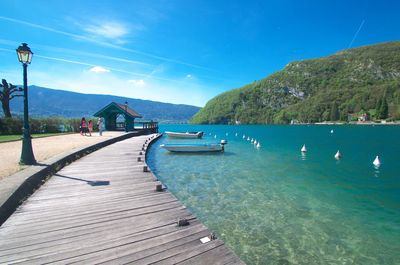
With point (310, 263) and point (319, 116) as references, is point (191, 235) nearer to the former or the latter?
point (310, 263)

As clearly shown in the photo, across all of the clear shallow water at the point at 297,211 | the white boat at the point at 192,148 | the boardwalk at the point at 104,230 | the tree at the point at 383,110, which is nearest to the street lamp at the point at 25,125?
the boardwalk at the point at 104,230

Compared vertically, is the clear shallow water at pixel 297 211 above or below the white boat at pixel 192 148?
below

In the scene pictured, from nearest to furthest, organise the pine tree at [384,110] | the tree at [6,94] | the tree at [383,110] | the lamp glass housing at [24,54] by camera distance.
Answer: the lamp glass housing at [24,54] → the tree at [6,94] → the pine tree at [384,110] → the tree at [383,110]

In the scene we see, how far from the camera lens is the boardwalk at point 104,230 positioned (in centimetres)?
417

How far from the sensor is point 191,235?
503 centimetres

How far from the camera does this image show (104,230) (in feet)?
17.1

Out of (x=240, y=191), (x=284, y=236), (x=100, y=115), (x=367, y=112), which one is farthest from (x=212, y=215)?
(x=367, y=112)

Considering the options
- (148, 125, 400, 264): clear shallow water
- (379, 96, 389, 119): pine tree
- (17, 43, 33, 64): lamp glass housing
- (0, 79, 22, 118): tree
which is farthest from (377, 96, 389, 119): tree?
(17, 43, 33, 64): lamp glass housing

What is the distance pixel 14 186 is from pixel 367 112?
208m

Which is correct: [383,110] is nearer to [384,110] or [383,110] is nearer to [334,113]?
[384,110]

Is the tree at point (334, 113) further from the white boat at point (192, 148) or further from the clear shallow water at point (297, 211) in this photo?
the clear shallow water at point (297, 211)

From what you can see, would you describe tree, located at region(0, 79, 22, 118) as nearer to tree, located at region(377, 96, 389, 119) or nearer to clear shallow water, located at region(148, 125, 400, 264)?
clear shallow water, located at region(148, 125, 400, 264)

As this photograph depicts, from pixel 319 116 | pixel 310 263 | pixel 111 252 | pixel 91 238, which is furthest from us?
pixel 319 116

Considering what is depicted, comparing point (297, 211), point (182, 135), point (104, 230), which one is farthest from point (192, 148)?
point (182, 135)
